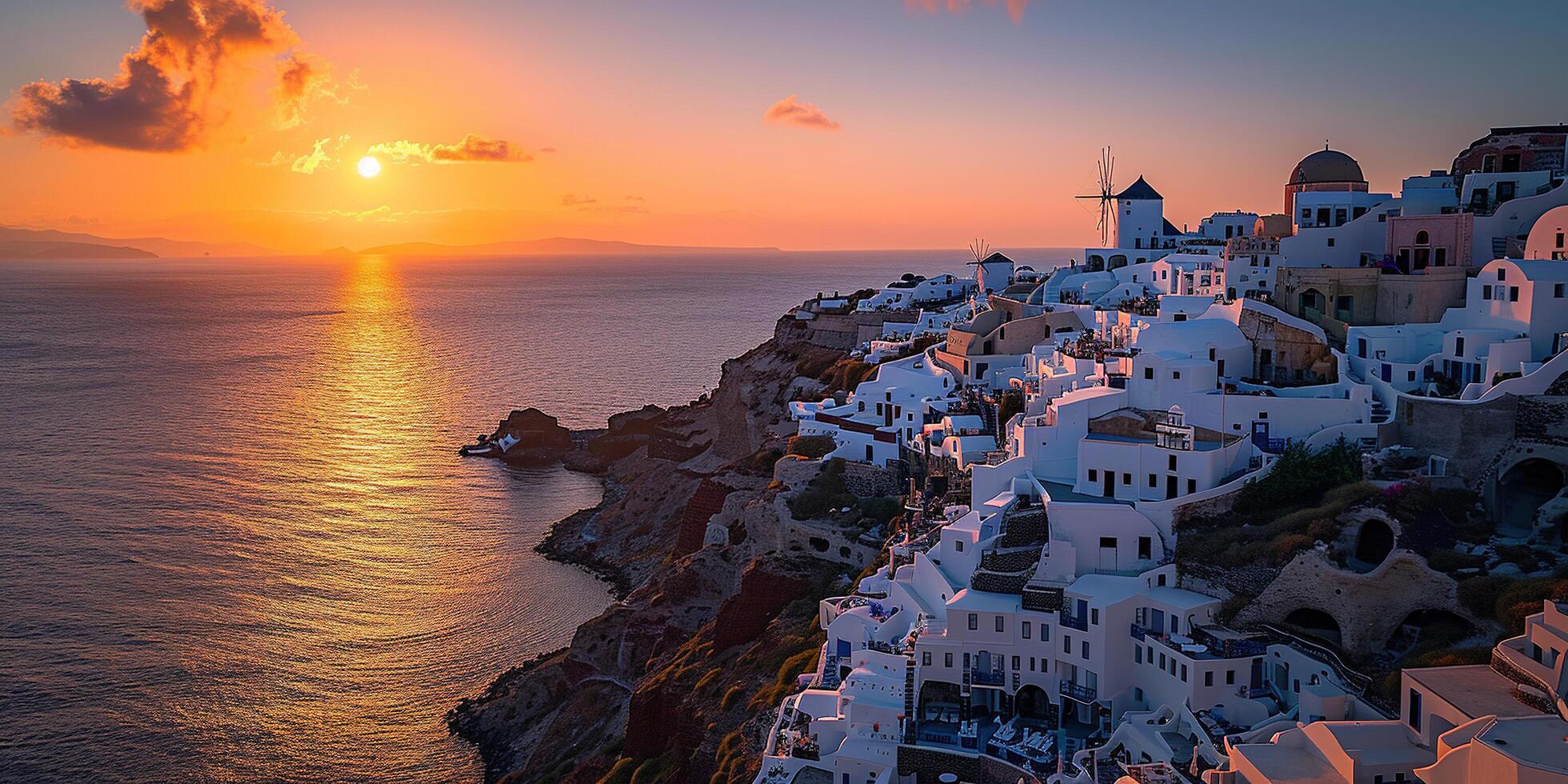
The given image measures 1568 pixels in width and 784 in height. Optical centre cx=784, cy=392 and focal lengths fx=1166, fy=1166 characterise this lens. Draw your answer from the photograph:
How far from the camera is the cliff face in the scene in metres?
28.4

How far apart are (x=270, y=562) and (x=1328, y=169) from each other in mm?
41028

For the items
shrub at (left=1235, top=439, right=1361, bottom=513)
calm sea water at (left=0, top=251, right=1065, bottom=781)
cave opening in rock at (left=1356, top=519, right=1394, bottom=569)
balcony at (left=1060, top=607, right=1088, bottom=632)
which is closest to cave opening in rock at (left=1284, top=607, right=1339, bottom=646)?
cave opening in rock at (left=1356, top=519, right=1394, bottom=569)

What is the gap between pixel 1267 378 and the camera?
29.1m

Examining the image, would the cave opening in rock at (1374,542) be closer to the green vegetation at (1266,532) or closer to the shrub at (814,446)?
the green vegetation at (1266,532)

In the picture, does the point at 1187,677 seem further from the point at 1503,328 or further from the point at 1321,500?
the point at 1503,328

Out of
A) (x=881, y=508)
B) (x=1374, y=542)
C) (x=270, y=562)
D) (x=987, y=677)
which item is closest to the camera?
(x=1374, y=542)

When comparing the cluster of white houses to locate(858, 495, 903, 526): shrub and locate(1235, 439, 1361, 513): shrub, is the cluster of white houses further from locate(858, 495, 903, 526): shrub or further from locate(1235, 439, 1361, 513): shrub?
locate(858, 495, 903, 526): shrub

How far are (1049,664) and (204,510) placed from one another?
144 ft

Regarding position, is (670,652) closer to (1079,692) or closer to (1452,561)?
(1079,692)

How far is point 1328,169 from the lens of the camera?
37.8 m

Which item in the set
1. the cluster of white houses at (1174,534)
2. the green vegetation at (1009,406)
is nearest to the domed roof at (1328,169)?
the cluster of white houses at (1174,534)

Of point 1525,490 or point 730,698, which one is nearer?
point 1525,490

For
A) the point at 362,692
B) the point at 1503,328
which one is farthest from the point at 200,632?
the point at 1503,328

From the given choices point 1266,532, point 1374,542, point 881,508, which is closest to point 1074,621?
point 1266,532
